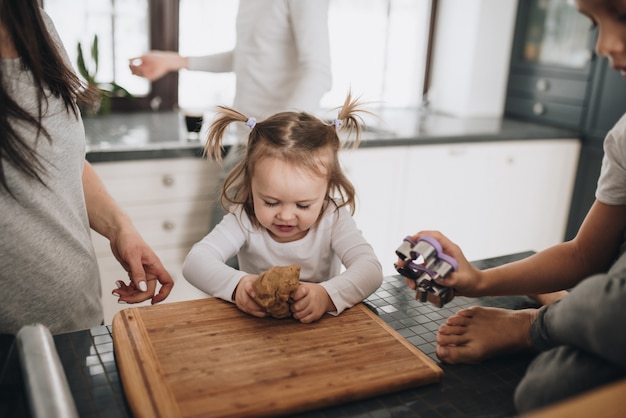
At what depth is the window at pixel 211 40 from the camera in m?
2.58

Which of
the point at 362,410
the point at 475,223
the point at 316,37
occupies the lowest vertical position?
the point at 475,223

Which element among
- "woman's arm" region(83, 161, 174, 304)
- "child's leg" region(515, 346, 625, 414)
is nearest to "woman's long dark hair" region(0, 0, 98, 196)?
"woman's arm" region(83, 161, 174, 304)

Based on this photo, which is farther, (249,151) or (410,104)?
(410,104)

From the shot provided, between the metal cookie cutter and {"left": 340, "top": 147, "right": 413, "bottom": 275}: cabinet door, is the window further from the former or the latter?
the metal cookie cutter

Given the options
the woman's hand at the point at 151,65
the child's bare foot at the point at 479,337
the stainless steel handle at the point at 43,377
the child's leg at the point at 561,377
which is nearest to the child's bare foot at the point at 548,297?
the child's bare foot at the point at 479,337

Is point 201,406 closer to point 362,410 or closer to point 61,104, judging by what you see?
point 362,410

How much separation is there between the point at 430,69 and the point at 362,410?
296cm

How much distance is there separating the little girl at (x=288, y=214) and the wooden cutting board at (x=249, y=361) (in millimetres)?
128

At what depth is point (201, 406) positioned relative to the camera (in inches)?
26.7

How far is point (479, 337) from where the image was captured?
0.85 metres

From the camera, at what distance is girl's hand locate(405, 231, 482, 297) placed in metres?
0.86

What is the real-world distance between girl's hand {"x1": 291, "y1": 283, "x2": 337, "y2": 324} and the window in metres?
1.46

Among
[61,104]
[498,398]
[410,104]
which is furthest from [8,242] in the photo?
[410,104]

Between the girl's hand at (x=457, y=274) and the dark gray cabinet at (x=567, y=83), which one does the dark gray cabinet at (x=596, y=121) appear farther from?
the girl's hand at (x=457, y=274)
